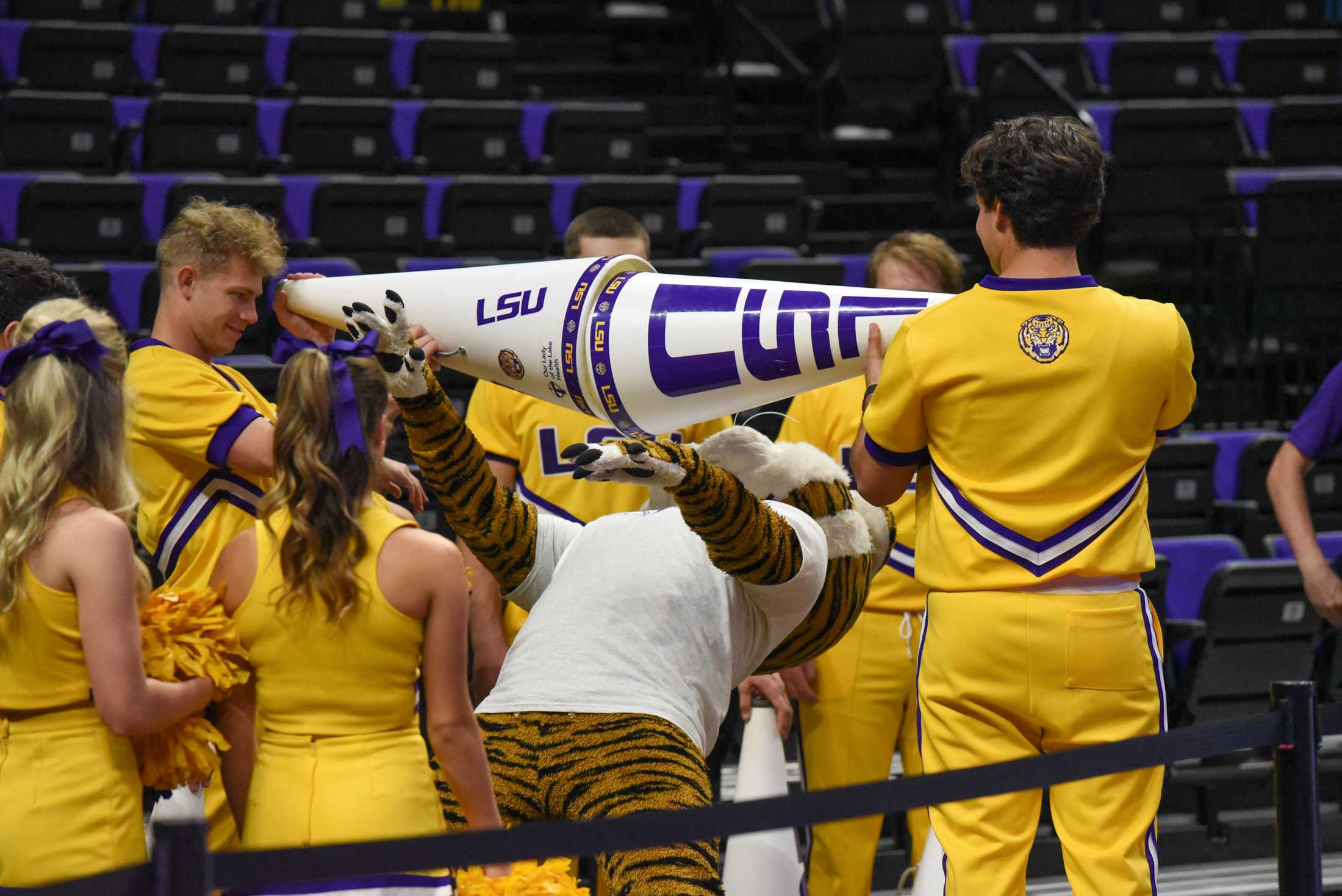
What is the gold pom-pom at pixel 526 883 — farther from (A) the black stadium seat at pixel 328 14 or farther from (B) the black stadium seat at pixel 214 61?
(A) the black stadium seat at pixel 328 14

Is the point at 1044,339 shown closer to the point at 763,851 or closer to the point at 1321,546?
the point at 763,851

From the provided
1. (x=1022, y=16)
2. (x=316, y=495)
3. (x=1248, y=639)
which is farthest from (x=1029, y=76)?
(x=316, y=495)

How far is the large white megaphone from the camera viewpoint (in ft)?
7.93

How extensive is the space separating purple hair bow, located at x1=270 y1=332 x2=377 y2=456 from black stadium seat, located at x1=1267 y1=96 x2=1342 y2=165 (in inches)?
269

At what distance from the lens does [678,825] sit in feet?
5.63

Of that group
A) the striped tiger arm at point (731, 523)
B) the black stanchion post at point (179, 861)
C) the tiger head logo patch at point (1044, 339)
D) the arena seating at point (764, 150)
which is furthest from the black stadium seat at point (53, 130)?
the black stanchion post at point (179, 861)

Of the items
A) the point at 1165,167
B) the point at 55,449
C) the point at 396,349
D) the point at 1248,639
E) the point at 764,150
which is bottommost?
the point at 1248,639

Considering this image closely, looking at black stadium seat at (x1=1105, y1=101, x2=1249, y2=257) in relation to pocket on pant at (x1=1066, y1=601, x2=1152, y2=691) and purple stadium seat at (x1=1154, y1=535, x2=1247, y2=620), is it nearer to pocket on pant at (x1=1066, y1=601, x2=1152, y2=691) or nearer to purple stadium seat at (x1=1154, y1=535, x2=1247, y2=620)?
purple stadium seat at (x1=1154, y1=535, x2=1247, y2=620)

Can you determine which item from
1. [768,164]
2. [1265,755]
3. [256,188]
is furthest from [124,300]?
[1265,755]

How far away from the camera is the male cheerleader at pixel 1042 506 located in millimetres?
2283

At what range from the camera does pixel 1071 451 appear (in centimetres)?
229

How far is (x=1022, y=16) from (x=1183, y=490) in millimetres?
4233

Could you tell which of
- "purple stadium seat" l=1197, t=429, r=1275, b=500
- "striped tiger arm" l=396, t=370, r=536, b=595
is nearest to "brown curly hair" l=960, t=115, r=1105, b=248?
"striped tiger arm" l=396, t=370, r=536, b=595

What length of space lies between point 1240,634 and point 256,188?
414cm
